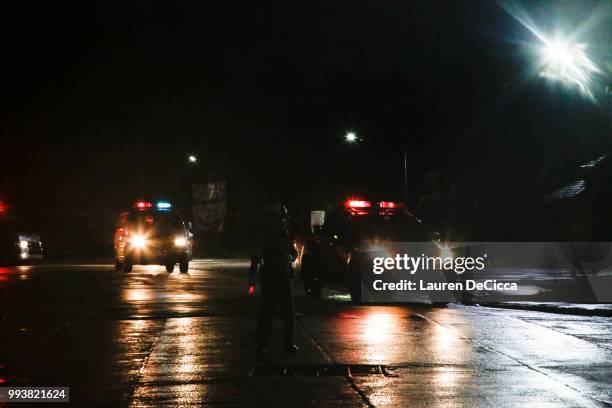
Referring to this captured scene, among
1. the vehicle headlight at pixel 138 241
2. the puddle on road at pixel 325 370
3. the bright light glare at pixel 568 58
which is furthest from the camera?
the vehicle headlight at pixel 138 241

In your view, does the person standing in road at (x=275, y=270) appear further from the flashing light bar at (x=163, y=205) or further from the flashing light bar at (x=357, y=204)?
the flashing light bar at (x=163, y=205)

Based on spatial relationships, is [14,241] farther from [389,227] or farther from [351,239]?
[351,239]

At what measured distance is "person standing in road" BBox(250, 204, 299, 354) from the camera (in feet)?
43.4

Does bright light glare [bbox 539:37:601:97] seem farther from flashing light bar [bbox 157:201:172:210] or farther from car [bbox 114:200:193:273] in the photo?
flashing light bar [bbox 157:201:172:210]

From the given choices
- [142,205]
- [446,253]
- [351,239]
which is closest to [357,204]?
[351,239]

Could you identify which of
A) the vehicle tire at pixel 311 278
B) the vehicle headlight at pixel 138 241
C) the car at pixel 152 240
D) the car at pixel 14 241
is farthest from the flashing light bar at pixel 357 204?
the car at pixel 14 241

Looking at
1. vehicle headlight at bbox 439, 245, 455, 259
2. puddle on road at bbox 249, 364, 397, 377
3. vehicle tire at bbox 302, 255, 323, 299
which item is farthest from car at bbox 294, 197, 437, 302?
puddle on road at bbox 249, 364, 397, 377

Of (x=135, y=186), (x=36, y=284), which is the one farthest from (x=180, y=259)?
(x=135, y=186)

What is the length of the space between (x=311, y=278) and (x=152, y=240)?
12.8 metres

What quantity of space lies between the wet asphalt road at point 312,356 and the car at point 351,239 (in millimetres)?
1074

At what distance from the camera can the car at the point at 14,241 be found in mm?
40219

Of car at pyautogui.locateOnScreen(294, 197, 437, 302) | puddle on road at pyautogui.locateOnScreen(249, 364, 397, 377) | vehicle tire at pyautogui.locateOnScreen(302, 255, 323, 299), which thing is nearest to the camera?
puddle on road at pyautogui.locateOnScreen(249, 364, 397, 377)

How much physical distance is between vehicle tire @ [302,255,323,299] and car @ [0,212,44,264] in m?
18.8

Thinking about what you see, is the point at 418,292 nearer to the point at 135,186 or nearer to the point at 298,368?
the point at 298,368
